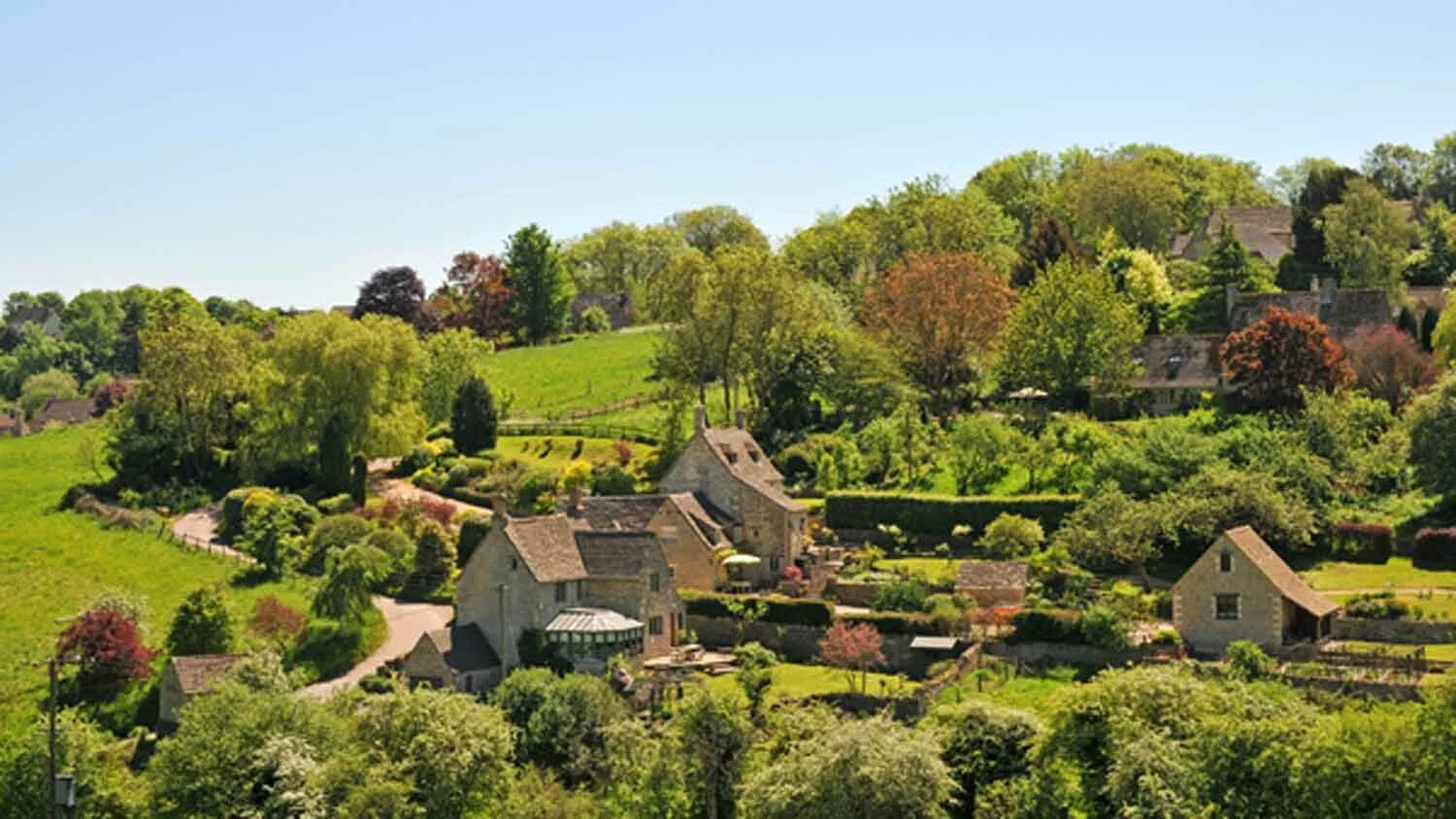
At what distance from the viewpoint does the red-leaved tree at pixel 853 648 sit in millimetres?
60406

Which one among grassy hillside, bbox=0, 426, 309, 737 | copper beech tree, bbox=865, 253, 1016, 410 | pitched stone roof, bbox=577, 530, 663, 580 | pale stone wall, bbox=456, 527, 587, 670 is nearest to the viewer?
pale stone wall, bbox=456, 527, 587, 670

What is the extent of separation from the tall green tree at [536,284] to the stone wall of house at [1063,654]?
3385 inches

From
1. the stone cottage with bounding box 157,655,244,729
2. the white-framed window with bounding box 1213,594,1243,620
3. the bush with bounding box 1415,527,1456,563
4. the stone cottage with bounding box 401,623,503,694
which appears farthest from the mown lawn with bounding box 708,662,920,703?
the bush with bounding box 1415,527,1456,563

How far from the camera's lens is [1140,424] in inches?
3366

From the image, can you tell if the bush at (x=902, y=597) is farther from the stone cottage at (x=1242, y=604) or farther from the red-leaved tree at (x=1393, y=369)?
the red-leaved tree at (x=1393, y=369)

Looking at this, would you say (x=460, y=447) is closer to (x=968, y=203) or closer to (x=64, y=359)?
(x=968, y=203)

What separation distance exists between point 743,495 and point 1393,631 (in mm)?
26802

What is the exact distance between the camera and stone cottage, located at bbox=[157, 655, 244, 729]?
2333 inches

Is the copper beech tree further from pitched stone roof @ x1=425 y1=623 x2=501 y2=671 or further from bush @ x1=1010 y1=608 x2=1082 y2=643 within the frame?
pitched stone roof @ x1=425 y1=623 x2=501 y2=671

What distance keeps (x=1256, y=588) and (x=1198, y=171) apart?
325 feet

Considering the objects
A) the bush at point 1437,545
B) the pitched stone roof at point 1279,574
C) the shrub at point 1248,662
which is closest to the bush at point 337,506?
the pitched stone roof at point 1279,574

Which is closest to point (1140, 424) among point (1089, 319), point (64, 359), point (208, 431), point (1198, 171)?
point (1089, 319)

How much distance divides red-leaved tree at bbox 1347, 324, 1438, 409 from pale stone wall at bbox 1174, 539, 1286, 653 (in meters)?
29.2

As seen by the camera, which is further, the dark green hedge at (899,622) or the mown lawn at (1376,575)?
the mown lawn at (1376,575)
